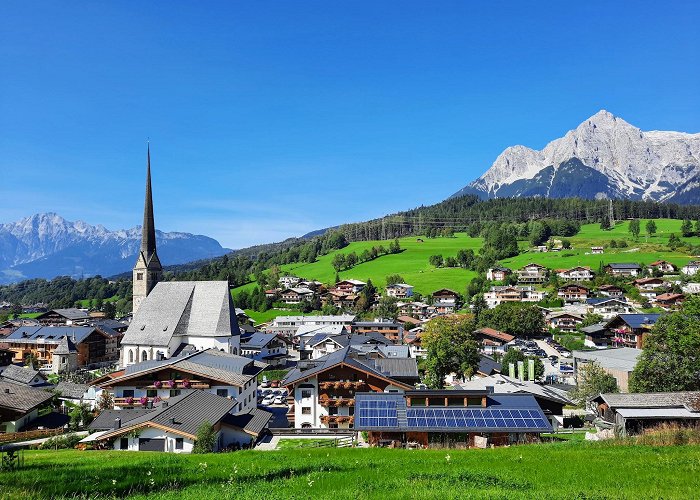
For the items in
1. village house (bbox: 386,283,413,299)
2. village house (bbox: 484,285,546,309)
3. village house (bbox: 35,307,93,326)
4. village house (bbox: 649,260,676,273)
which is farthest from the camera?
village house (bbox: 386,283,413,299)

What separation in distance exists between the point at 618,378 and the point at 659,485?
152ft

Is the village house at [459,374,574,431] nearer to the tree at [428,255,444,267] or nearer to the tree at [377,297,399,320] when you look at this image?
the tree at [377,297,399,320]

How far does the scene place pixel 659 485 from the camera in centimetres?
1029

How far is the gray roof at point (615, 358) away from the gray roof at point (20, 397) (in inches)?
2050

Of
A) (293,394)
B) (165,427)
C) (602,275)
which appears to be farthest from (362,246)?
(165,427)

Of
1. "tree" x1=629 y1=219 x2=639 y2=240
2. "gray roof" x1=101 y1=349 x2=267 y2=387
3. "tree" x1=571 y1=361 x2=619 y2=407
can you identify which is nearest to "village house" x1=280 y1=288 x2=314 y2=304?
"gray roof" x1=101 y1=349 x2=267 y2=387

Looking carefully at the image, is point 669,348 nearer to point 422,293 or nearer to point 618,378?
point 618,378

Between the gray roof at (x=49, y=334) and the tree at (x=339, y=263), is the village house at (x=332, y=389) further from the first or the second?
the tree at (x=339, y=263)

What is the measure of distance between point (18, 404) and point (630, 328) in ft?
251

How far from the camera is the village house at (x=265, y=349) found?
242 ft

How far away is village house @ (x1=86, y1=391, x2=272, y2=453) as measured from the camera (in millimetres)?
24984

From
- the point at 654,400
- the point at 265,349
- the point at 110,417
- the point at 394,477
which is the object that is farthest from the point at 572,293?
the point at 394,477

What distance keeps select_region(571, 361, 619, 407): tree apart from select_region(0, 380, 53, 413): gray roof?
45253 millimetres

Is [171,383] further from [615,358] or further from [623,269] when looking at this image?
[623,269]
